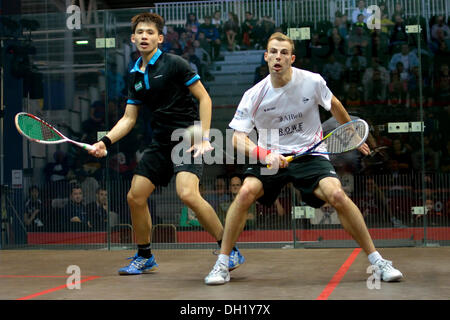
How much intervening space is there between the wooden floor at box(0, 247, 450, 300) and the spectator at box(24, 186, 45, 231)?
0.59 metres

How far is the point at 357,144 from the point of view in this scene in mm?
3525

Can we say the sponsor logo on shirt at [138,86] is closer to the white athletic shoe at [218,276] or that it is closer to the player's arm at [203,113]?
the player's arm at [203,113]

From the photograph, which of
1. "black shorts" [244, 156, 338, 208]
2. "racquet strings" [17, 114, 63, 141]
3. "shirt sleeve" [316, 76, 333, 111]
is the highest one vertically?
"shirt sleeve" [316, 76, 333, 111]

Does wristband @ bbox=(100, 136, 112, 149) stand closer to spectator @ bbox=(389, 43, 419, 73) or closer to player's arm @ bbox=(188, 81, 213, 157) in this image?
player's arm @ bbox=(188, 81, 213, 157)

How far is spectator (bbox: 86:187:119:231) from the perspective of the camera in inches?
259

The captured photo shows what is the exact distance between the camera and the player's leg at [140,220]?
13.4ft

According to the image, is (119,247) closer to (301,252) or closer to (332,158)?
(301,252)

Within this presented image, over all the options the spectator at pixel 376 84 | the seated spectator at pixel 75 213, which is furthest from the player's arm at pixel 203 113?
the seated spectator at pixel 75 213

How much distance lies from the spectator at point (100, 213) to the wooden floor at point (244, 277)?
1.71 feet

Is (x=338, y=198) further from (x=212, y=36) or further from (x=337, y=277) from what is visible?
(x=212, y=36)

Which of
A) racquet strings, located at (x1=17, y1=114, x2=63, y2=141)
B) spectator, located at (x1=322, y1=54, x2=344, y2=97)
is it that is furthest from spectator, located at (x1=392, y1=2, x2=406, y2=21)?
racquet strings, located at (x1=17, y1=114, x2=63, y2=141)

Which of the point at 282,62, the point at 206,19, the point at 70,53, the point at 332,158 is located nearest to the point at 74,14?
the point at 70,53

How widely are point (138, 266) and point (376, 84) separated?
10.2 ft

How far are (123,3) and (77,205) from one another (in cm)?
410
